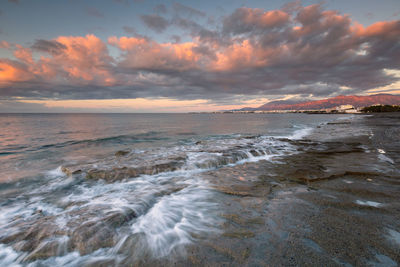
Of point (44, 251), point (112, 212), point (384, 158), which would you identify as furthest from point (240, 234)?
point (384, 158)

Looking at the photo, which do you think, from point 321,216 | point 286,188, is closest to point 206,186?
point 286,188

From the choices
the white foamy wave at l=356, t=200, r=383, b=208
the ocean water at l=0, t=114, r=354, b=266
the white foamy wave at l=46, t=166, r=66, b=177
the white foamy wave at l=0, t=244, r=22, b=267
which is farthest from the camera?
the white foamy wave at l=46, t=166, r=66, b=177

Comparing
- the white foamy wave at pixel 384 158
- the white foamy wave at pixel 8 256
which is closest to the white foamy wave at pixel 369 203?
the white foamy wave at pixel 384 158

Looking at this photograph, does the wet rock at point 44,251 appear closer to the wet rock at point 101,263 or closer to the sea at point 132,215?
the sea at point 132,215

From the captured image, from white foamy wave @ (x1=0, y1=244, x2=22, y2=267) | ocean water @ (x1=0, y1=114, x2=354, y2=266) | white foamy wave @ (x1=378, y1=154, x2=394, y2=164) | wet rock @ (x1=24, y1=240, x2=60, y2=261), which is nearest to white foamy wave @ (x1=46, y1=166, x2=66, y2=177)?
ocean water @ (x1=0, y1=114, x2=354, y2=266)

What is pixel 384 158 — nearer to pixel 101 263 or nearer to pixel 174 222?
pixel 174 222

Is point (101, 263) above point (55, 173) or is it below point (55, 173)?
above

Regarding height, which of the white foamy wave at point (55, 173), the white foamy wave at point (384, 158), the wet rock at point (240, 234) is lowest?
the white foamy wave at point (55, 173)

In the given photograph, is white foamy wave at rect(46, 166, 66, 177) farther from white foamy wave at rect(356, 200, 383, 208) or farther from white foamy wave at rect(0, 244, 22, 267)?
white foamy wave at rect(356, 200, 383, 208)

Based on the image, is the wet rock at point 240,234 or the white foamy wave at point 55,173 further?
the white foamy wave at point 55,173

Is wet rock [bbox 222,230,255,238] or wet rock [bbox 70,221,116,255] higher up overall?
wet rock [bbox 222,230,255,238]

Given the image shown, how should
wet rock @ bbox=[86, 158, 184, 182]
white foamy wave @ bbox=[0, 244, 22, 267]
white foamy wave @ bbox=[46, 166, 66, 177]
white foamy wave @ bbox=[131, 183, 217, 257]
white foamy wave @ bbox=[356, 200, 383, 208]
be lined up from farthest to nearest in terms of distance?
white foamy wave @ bbox=[46, 166, 66, 177] < wet rock @ bbox=[86, 158, 184, 182] < white foamy wave @ bbox=[356, 200, 383, 208] < white foamy wave @ bbox=[131, 183, 217, 257] < white foamy wave @ bbox=[0, 244, 22, 267]

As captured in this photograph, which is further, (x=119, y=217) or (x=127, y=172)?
(x=127, y=172)

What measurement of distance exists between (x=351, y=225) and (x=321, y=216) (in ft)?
1.60
